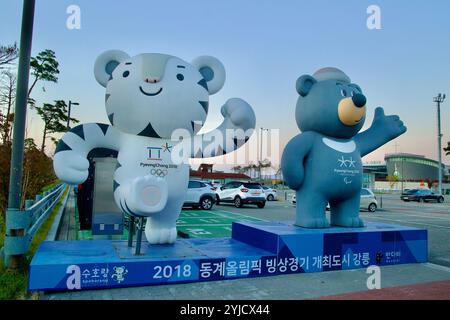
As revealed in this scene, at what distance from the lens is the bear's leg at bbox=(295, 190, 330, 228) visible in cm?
647

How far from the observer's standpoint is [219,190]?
20.1 metres

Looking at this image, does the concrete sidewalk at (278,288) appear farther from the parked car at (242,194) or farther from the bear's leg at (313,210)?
the parked car at (242,194)

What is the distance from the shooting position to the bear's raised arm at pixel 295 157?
6.45 meters

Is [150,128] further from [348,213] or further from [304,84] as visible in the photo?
[348,213]

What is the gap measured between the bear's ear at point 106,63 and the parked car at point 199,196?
10.4 meters

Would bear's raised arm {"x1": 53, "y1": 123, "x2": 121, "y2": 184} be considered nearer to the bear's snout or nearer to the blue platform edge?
the blue platform edge

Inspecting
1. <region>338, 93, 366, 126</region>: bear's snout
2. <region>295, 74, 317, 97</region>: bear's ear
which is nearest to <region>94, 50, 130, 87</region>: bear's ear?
<region>295, 74, 317, 97</region>: bear's ear

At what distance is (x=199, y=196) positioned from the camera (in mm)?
16078

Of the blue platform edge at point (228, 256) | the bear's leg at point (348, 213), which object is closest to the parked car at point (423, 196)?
the blue platform edge at point (228, 256)

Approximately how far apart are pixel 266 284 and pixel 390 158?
9285 cm

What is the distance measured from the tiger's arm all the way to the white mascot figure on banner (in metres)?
0.02
